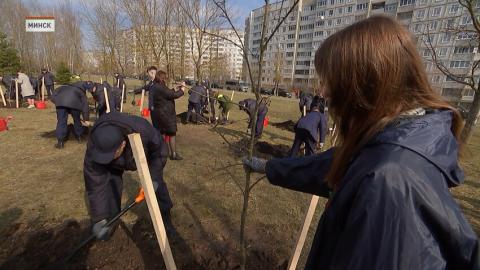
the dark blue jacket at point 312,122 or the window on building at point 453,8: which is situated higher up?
the window on building at point 453,8

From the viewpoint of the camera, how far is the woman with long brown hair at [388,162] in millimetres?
663

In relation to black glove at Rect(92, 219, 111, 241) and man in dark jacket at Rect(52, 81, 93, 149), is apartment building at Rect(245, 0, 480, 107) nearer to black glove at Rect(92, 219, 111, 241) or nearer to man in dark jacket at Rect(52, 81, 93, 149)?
man in dark jacket at Rect(52, 81, 93, 149)

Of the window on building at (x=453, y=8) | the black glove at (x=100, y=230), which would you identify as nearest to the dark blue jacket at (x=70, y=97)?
the black glove at (x=100, y=230)

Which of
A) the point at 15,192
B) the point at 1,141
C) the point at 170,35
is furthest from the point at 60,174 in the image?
the point at 170,35

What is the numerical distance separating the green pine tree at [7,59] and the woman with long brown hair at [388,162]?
91.0 ft

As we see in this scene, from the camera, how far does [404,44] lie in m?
0.78

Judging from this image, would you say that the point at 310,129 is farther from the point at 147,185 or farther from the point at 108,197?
the point at 147,185

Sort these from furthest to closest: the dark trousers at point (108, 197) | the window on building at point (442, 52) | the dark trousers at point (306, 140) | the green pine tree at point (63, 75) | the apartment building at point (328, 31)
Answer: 1. the window on building at point (442, 52)
2. the apartment building at point (328, 31)
3. the green pine tree at point (63, 75)
4. the dark trousers at point (306, 140)
5. the dark trousers at point (108, 197)

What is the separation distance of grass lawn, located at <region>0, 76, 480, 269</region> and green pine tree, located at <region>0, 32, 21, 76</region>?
1978 centimetres

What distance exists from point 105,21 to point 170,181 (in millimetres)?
17708

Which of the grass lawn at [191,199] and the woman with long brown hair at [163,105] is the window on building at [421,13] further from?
the woman with long brown hair at [163,105]

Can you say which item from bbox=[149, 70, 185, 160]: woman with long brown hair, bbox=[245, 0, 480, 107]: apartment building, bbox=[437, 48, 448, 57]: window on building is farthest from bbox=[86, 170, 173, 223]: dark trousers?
bbox=[437, 48, 448, 57]: window on building

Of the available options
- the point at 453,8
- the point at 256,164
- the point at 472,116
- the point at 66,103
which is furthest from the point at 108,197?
the point at 453,8

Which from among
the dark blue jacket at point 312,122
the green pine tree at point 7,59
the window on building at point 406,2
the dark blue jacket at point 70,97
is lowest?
the dark blue jacket at point 312,122
